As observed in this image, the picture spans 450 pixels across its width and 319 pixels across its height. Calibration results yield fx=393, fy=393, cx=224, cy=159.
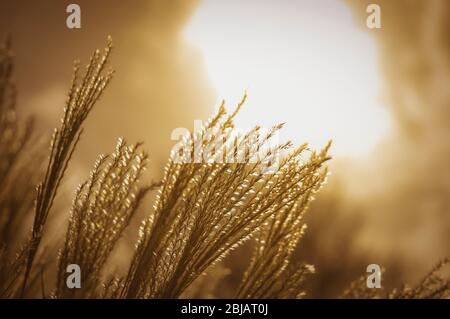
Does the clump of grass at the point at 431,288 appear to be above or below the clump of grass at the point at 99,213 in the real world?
below

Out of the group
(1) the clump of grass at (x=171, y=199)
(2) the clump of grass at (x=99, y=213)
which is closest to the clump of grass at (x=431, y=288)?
(1) the clump of grass at (x=171, y=199)

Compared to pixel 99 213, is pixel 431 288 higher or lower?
lower

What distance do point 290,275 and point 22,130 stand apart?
151 centimetres

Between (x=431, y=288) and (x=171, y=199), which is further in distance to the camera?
(x=431, y=288)

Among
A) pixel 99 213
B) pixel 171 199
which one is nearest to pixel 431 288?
pixel 171 199

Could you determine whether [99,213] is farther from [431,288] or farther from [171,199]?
[431,288]

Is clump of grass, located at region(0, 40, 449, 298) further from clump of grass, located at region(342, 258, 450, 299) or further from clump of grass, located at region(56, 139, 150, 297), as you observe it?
clump of grass, located at region(342, 258, 450, 299)

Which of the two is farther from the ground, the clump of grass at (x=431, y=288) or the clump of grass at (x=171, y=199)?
the clump of grass at (x=171, y=199)

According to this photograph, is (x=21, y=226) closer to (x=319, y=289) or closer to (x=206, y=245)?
(x=206, y=245)

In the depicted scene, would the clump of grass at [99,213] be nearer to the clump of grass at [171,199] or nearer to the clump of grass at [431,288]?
the clump of grass at [171,199]

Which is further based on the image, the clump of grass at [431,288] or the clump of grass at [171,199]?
the clump of grass at [431,288]

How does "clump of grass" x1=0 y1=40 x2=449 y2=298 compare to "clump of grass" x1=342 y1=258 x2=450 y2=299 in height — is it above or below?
above

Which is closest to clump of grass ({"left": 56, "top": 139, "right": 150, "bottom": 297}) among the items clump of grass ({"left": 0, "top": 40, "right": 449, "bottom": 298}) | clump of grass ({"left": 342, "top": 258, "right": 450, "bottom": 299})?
clump of grass ({"left": 0, "top": 40, "right": 449, "bottom": 298})
